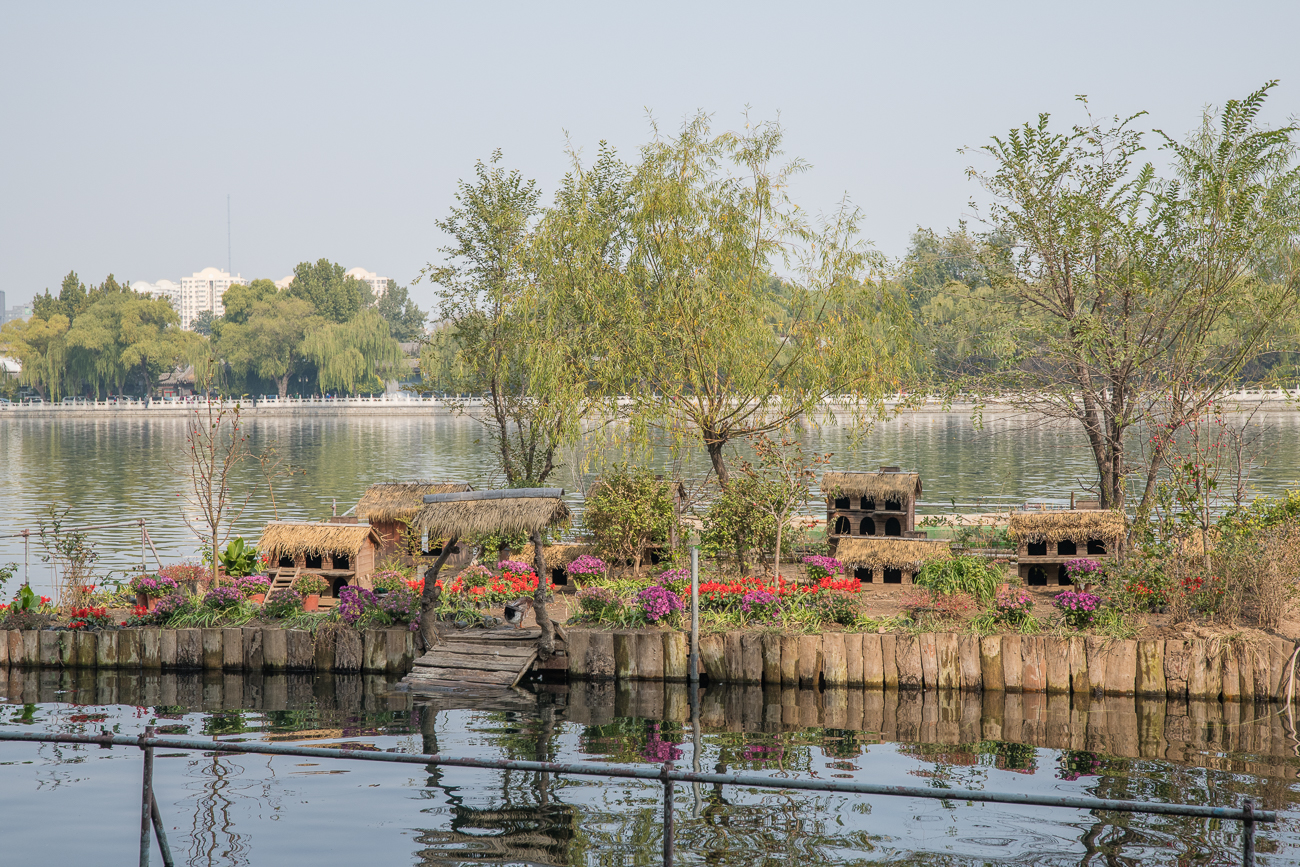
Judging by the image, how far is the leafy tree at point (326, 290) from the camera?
404 ft

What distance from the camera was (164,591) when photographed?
1759cm

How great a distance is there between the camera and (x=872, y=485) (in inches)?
867

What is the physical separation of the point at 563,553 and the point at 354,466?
130ft

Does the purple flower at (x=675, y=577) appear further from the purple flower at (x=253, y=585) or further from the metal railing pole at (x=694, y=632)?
the purple flower at (x=253, y=585)

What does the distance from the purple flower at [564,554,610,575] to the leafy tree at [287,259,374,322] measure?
358 feet

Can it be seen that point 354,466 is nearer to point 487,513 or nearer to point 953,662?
point 487,513

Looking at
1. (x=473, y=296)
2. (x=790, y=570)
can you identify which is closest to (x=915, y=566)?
(x=790, y=570)

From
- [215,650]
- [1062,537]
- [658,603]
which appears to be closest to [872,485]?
[1062,537]

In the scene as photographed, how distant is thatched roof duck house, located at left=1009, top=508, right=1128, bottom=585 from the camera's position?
18.8 m

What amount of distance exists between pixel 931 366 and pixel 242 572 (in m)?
15.0

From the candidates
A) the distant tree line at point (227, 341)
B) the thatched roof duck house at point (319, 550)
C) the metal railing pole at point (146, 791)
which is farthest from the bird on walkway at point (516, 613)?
the distant tree line at point (227, 341)

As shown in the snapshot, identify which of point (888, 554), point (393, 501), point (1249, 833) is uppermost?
point (393, 501)

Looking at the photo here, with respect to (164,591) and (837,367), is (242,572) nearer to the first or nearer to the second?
(164,591)

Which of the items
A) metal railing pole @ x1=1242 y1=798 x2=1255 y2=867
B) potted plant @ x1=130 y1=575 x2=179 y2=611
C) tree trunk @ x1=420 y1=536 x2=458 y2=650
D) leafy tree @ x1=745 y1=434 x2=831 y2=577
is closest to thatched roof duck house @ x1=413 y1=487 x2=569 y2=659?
tree trunk @ x1=420 y1=536 x2=458 y2=650
